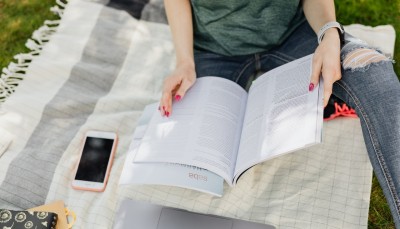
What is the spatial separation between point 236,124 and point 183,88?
21 centimetres

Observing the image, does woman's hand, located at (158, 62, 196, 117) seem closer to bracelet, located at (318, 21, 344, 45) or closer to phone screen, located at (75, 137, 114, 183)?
phone screen, located at (75, 137, 114, 183)

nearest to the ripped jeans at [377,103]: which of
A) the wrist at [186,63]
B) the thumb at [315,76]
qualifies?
the thumb at [315,76]

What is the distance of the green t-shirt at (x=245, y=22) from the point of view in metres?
1.63

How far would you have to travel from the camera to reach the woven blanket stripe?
1.62 meters

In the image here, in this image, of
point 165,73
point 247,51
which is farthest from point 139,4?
point 247,51

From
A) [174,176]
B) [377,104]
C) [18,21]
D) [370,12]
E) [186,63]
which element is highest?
[370,12]

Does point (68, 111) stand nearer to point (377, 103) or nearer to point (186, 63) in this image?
point (186, 63)

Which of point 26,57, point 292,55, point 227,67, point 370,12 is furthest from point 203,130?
point 370,12

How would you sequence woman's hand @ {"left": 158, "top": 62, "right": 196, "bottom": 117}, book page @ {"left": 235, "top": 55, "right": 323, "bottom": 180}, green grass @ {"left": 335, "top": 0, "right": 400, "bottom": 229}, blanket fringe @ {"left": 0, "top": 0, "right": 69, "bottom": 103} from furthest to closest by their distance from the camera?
green grass @ {"left": 335, "top": 0, "right": 400, "bottom": 229}
blanket fringe @ {"left": 0, "top": 0, "right": 69, "bottom": 103}
woman's hand @ {"left": 158, "top": 62, "right": 196, "bottom": 117}
book page @ {"left": 235, "top": 55, "right": 323, "bottom": 180}

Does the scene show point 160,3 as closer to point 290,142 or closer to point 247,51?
point 247,51

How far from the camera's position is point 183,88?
154cm

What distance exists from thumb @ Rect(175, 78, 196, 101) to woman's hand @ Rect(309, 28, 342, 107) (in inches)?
16.5

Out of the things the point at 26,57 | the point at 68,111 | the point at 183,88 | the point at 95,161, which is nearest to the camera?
the point at 183,88

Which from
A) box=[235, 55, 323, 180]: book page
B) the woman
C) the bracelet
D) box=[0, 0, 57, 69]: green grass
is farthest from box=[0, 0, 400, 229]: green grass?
box=[235, 55, 323, 180]: book page
